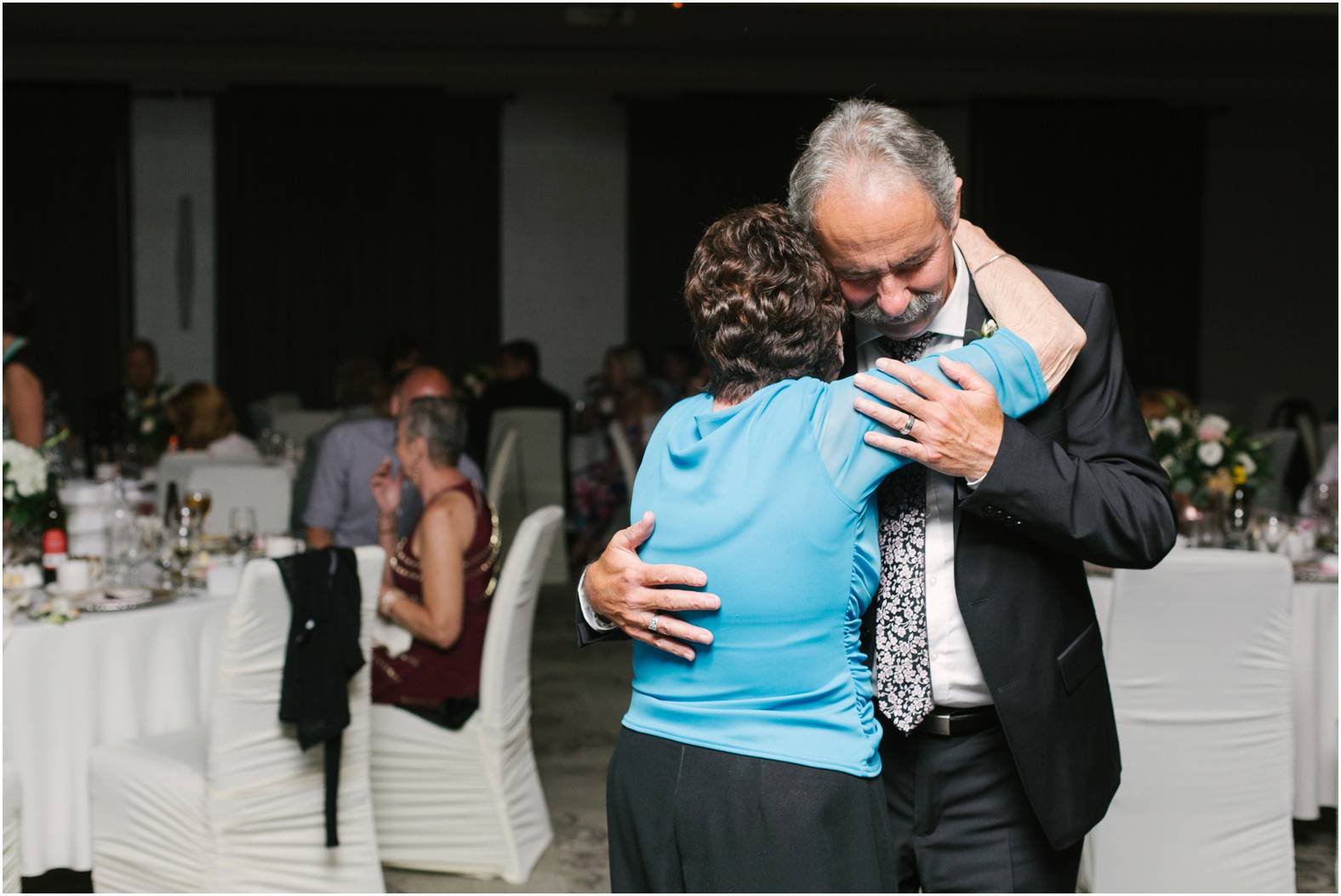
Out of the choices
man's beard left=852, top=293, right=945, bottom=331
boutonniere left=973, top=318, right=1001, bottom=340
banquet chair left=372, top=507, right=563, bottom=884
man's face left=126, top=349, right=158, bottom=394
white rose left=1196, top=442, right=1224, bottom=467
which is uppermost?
man's beard left=852, top=293, right=945, bottom=331

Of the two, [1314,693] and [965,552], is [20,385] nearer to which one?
[965,552]

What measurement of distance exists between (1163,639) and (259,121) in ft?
31.8

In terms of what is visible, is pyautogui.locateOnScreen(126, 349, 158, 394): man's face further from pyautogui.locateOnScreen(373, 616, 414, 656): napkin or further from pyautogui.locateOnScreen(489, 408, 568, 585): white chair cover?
pyautogui.locateOnScreen(373, 616, 414, 656): napkin

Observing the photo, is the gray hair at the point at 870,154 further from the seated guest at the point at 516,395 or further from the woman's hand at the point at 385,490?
the seated guest at the point at 516,395

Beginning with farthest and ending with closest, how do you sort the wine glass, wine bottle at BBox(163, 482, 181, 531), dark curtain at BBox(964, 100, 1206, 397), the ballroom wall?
dark curtain at BBox(964, 100, 1206, 397), the ballroom wall, the wine glass, wine bottle at BBox(163, 482, 181, 531)

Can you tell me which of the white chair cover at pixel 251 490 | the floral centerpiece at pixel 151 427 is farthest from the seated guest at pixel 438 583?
the floral centerpiece at pixel 151 427

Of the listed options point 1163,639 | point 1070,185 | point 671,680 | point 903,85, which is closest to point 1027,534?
point 671,680

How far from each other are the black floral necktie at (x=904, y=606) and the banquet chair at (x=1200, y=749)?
1.56 metres

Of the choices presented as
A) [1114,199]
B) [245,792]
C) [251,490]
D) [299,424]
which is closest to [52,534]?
[245,792]

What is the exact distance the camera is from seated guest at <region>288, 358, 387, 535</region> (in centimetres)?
585

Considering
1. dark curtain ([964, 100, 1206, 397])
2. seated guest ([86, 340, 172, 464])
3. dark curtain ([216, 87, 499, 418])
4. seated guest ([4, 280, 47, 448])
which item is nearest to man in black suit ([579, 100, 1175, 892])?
seated guest ([4, 280, 47, 448])

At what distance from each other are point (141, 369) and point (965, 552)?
761 cm

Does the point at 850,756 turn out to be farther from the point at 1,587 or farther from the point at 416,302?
Answer: the point at 416,302

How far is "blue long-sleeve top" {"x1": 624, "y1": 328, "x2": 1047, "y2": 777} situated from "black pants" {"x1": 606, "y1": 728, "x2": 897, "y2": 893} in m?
0.02
